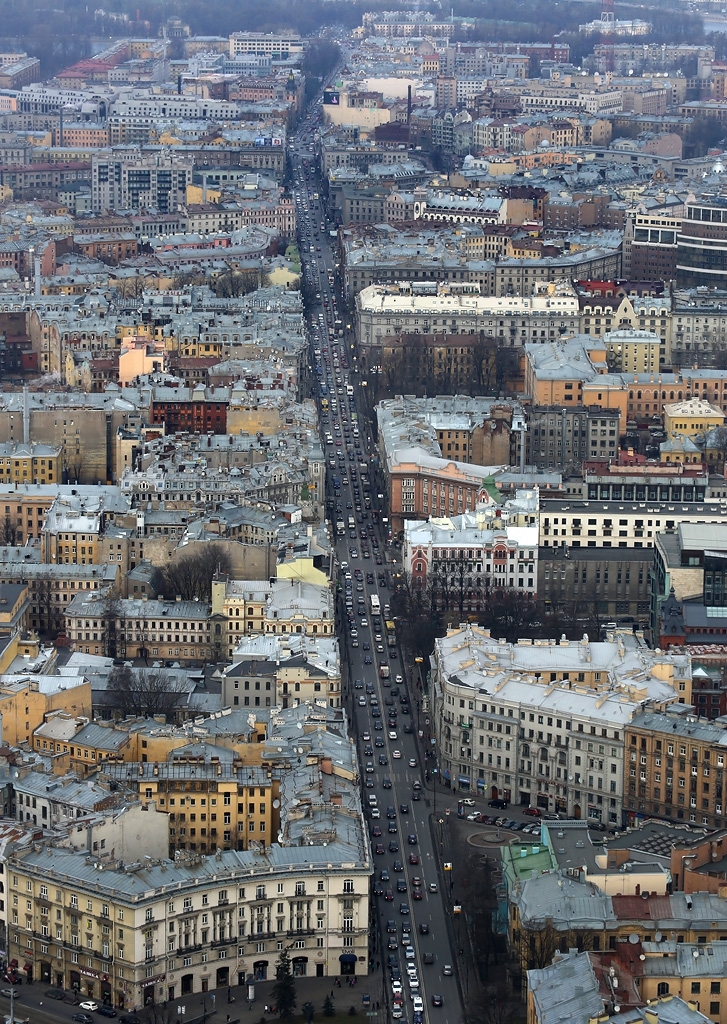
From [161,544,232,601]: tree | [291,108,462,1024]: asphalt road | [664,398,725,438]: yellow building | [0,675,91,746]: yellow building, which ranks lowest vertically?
[291,108,462,1024]: asphalt road

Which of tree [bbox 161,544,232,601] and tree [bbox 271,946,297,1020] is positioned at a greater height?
tree [bbox 161,544,232,601]

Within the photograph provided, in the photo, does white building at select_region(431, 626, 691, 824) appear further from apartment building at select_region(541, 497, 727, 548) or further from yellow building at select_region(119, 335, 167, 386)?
yellow building at select_region(119, 335, 167, 386)

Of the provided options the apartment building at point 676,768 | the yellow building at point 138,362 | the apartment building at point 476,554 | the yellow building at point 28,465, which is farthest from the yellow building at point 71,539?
the apartment building at point 676,768

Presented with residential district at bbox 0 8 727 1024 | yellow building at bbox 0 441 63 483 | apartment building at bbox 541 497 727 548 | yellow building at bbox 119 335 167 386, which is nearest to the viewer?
residential district at bbox 0 8 727 1024

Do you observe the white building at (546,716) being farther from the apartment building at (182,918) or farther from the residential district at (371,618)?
the apartment building at (182,918)

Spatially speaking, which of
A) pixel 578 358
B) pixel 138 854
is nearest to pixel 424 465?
pixel 578 358

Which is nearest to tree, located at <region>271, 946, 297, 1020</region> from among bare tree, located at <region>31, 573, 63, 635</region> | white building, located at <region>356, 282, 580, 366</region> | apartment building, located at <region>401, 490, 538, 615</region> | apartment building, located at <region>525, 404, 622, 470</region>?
bare tree, located at <region>31, 573, 63, 635</region>
